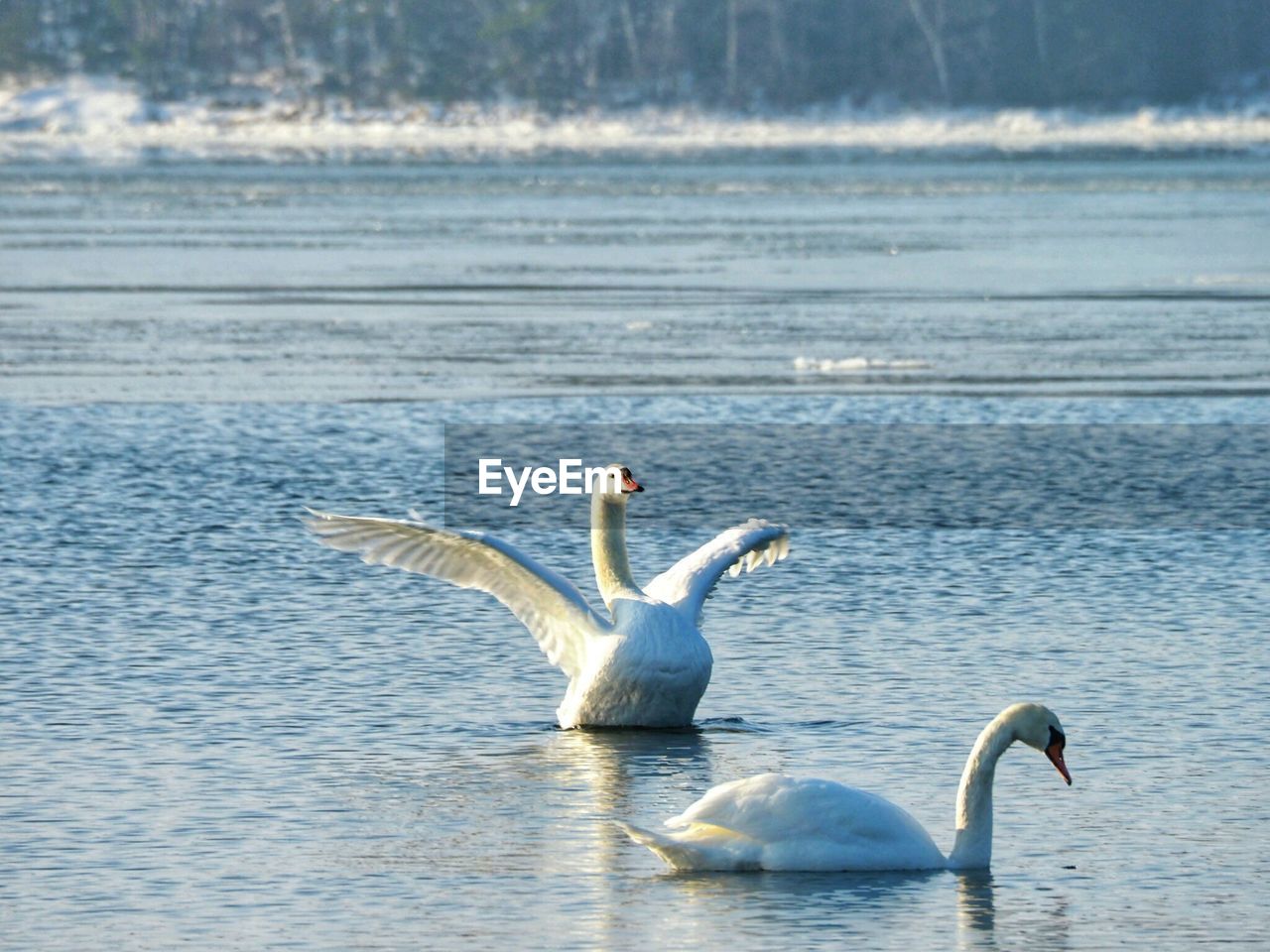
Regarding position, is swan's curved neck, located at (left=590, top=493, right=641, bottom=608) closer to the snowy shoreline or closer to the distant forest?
the snowy shoreline

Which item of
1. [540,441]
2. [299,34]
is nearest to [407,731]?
[540,441]

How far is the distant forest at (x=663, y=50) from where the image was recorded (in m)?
110

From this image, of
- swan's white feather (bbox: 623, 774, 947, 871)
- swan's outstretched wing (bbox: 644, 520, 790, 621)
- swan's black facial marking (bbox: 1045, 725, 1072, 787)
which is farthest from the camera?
swan's outstretched wing (bbox: 644, 520, 790, 621)

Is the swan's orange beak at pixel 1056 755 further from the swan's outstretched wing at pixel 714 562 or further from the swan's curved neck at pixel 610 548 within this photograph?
the swan's curved neck at pixel 610 548

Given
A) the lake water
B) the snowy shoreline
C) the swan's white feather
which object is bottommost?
the snowy shoreline

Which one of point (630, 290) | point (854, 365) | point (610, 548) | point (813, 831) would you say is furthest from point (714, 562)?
point (630, 290)

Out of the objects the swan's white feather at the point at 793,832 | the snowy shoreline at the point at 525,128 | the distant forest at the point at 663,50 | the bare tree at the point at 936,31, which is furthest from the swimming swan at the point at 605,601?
the bare tree at the point at 936,31

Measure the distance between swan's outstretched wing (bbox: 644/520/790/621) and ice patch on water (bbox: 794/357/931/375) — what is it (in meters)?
11.2

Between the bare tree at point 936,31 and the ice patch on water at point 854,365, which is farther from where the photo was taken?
the bare tree at point 936,31

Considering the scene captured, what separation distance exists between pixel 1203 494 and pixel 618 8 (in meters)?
108

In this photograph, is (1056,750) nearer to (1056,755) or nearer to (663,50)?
(1056,755)

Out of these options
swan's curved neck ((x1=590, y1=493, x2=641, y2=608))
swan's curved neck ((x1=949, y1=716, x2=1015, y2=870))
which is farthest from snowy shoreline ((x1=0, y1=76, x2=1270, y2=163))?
swan's curved neck ((x1=949, y1=716, x2=1015, y2=870))

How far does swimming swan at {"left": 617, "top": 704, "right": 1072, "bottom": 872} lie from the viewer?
834 cm

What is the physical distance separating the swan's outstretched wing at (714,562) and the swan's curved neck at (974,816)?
235cm
